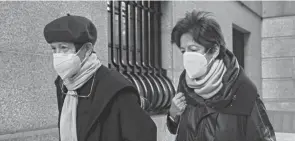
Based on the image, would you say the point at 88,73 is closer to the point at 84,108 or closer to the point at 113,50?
the point at 84,108

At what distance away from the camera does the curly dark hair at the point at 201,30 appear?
3.10 meters

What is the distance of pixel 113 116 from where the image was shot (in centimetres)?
233

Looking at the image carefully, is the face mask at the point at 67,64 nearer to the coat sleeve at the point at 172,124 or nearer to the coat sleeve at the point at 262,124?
the coat sleeve at the point at 172,124

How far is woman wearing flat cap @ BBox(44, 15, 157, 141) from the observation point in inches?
91.2

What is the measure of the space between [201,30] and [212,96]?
0.47 meters

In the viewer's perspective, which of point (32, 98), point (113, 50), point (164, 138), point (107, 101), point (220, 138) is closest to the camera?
point (107, 101)

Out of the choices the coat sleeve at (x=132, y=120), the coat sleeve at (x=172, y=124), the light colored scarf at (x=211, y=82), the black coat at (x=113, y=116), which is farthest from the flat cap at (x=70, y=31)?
the coat sleeve at (x=172, y=124)

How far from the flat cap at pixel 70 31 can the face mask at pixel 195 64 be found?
96 cm

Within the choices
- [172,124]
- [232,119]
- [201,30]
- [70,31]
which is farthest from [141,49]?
[70,31]

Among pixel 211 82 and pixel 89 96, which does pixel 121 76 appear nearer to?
pixel 89 96

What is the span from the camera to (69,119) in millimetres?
2389

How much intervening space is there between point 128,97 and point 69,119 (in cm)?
34

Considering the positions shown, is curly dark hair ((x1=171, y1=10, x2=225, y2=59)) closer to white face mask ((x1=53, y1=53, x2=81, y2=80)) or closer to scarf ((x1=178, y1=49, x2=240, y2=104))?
scarf ((x1=178, y1=49, x2=240, y2=104))

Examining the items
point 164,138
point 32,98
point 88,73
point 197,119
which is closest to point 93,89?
point 88,73
